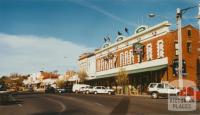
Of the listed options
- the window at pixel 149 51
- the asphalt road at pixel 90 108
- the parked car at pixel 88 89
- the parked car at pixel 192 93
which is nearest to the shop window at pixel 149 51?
the window at pixel 149 51

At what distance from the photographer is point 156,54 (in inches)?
2159

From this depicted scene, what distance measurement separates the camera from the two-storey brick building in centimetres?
5212

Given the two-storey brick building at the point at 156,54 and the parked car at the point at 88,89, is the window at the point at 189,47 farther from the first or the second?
the parked car at the point at 88,89

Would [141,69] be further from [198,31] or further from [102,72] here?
[102,72]

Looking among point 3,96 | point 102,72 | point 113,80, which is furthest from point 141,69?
point 3,96

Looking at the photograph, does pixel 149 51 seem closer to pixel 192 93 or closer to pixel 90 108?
pixel 192 93

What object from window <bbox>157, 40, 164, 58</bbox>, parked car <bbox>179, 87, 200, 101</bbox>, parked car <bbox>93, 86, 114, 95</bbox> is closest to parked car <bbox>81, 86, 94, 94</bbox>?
parked car <bbox>93, 86, 114, 95</bbox>

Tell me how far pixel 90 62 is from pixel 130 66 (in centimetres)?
2788

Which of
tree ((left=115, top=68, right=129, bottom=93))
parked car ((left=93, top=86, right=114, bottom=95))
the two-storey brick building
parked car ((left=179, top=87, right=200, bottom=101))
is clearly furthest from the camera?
parked car ((left=93, top=86, right=114, bottom=95))

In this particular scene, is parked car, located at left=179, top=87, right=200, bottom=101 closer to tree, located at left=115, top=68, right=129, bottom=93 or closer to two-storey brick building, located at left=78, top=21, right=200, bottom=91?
two-storey brick building, located at left=78, top=21, right=200, bottom=91

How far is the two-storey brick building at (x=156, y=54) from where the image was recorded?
5212 cm

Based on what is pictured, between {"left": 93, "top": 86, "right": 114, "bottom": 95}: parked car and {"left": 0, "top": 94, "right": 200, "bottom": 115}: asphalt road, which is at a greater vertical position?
{"left": 93, "top": 86, "right": 114, "bottom": 95}: parked car

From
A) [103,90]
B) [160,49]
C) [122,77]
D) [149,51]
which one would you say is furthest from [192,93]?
[103,90]

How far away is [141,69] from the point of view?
58281 mm
